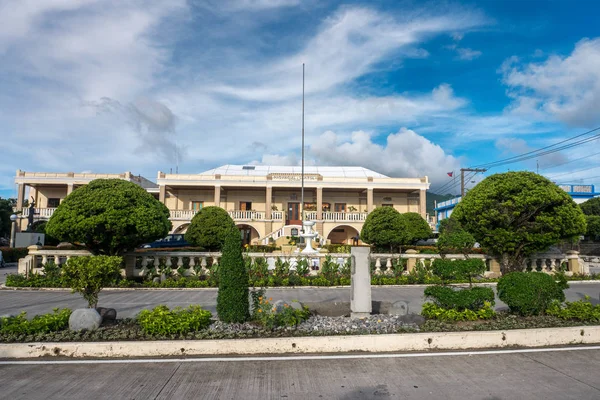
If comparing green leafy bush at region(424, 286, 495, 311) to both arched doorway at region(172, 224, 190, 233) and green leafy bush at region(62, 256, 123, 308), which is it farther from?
arched doorway at region(172, 224, 190, 233)

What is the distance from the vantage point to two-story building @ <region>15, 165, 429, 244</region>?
31.4m

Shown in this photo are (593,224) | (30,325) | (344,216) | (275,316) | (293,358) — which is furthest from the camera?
Answer: (593,224)

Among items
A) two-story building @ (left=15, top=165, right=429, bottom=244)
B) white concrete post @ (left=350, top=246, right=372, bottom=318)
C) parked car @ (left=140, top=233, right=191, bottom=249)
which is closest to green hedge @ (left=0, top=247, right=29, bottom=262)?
two-story building @ (left=15, top=165, right=429, bottom=244)

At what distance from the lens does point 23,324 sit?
6.53m

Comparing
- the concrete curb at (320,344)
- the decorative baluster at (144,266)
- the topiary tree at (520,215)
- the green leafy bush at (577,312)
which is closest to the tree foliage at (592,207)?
the topiary tree at (520,215)

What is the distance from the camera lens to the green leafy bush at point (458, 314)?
7.62m

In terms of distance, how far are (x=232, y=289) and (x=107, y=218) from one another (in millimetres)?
8553

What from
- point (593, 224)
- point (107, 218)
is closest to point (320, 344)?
point (107, 218)

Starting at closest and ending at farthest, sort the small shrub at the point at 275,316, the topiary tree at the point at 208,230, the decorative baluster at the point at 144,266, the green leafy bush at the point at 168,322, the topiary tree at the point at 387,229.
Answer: the green leafy bush at the point at 168,322 < the small shrub at the point at 275,316 < the decorative baluster at the point at 144,266 < the topiary tree at the point at 208,230 < the topiary tree at the point at 387,229

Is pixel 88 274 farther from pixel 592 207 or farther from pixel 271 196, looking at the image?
pixel 592 207

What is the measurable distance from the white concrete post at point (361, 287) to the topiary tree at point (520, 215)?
1056 cm

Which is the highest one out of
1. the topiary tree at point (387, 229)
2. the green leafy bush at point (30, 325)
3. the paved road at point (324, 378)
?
the topiary tree at point (387, 229)

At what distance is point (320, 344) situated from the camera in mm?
6328

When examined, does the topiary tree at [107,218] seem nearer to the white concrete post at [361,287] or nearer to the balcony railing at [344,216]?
the white concrete post at [361,287]
